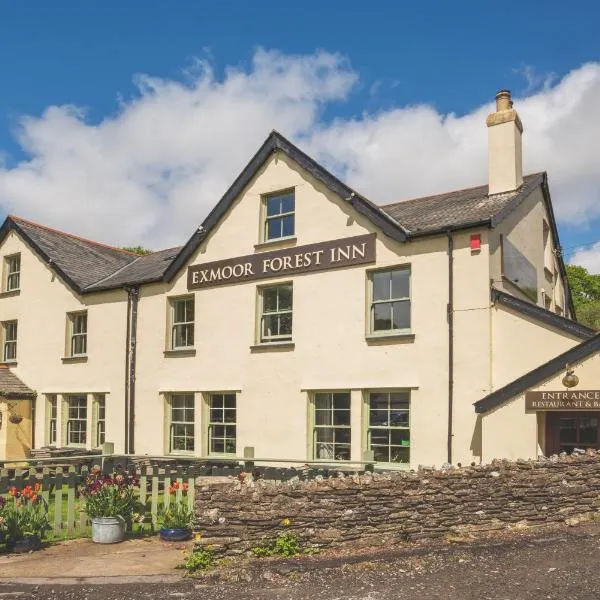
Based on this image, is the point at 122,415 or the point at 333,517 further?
the point at 122,415

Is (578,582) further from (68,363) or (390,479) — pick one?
(68,363)

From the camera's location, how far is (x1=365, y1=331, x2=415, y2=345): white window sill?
15.2 m

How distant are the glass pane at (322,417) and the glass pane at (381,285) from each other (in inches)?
121

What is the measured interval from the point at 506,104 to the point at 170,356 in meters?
11.4

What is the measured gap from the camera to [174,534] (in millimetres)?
11109

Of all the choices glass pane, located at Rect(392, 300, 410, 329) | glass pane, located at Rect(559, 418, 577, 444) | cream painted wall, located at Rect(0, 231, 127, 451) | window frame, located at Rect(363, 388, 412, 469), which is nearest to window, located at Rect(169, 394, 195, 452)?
cream painted wall, located at Rect(0, 231, 127, 451)

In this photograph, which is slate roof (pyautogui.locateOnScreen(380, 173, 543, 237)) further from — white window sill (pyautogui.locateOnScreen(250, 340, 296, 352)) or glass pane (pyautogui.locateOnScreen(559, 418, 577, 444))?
glass pane (pyautogui.locateOnScreen(559, 418, 577, 444))

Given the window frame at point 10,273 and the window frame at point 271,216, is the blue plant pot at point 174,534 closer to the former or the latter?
the window frame at point 271,216

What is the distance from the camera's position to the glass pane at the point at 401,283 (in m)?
15.6

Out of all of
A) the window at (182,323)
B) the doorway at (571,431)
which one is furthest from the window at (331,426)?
the window at (182,323)

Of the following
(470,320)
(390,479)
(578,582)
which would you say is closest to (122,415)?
(470,320)

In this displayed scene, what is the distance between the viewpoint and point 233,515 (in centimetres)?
934

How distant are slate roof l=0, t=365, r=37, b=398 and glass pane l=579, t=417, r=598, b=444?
17.2 meters

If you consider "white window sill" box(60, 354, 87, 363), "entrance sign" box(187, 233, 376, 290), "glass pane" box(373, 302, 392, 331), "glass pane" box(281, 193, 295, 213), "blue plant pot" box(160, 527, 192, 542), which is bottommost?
"blue plant pot" box(160, 527, 192, 542)
